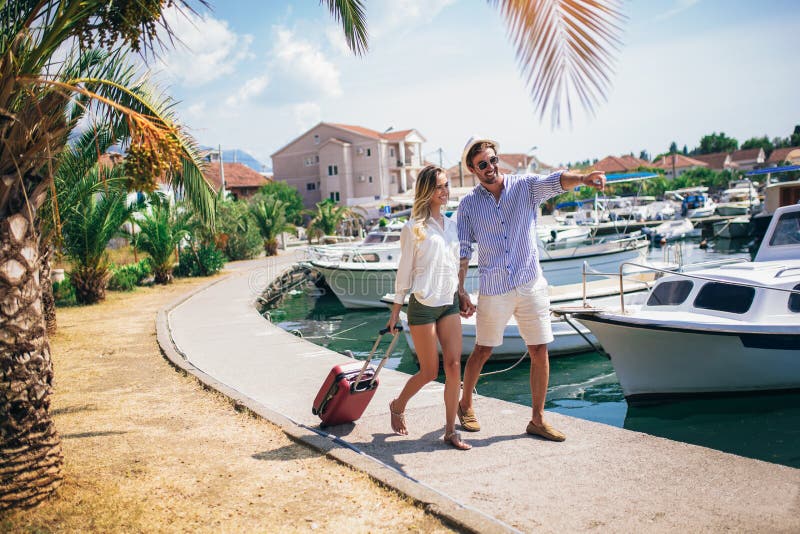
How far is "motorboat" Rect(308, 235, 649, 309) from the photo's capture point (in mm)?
19219

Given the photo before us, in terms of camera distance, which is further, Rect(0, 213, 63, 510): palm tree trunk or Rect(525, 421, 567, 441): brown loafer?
Rect(525, 421, 567, 441): brown loafer

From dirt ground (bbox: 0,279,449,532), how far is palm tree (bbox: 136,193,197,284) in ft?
47.4

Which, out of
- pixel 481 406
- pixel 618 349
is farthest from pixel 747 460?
pixel 618 349

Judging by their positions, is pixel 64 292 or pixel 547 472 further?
pixel 64 292

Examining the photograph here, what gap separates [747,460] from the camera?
448cm

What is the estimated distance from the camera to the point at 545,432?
5129 millimetres

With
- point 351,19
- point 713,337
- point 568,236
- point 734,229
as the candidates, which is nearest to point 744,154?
point 734,229

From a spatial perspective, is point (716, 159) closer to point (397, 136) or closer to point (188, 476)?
point (397, 136)

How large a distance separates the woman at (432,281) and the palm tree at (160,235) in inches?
722

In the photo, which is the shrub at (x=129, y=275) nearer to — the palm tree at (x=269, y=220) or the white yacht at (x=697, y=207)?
the palm tree at (x=269, y=220)

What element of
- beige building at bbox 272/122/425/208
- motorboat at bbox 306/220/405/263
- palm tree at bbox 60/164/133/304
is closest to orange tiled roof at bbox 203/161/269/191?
beige building at bbox 272/122/425/208

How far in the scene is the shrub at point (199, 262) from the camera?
25203 millimetres

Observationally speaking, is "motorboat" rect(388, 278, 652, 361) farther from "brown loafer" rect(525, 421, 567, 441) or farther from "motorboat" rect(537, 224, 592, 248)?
"motorboat" rect(537, 224, 592, 248)

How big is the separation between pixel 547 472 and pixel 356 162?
225 ft
